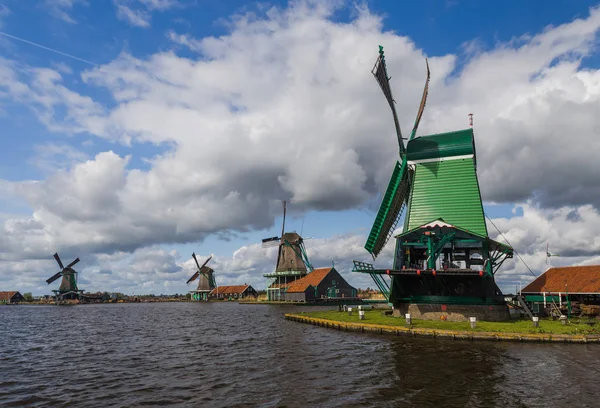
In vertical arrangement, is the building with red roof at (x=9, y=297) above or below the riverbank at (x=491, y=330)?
below

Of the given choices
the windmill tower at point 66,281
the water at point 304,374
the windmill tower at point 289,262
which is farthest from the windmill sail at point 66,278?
the water at point 304,374

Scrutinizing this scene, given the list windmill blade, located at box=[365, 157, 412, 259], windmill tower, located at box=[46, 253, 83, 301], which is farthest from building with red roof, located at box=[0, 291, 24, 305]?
windmill blade, located at box=[365, 157, 412, 259]

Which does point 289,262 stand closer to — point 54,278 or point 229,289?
point 229,289

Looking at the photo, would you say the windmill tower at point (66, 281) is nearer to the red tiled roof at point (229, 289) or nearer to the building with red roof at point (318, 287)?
the red tiled roof at point (229, 289)

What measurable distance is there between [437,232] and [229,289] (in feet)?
354

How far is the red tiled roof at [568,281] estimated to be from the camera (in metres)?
36.3

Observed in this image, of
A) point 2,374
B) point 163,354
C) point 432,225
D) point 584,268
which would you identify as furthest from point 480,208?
point 2,374

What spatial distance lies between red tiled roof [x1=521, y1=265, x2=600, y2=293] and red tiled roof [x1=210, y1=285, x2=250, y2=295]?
331 ft

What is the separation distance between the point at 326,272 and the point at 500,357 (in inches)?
2899

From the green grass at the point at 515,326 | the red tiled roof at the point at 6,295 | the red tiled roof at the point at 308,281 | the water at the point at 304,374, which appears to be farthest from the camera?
the red tiled roof at the point at 6,295

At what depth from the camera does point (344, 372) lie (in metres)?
20.5

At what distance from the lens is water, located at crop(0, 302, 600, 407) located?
1625 cm

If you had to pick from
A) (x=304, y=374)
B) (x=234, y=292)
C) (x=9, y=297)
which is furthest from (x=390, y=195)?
(x=9, y=297)

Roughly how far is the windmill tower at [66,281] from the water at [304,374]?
11084 cm
